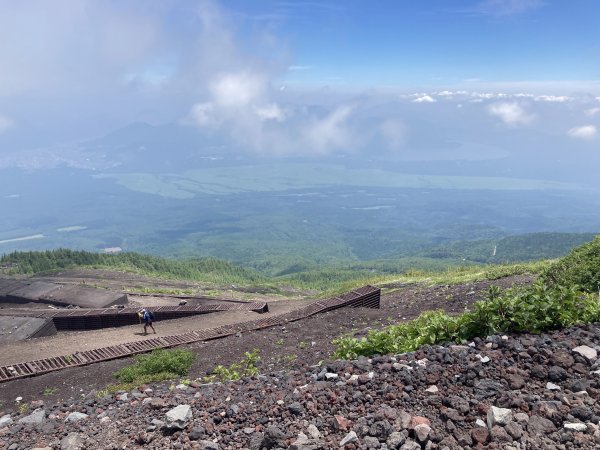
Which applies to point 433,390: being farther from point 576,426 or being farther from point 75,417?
point 75,417

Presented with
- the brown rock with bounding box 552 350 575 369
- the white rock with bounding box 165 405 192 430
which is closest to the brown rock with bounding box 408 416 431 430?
the brown rock with bounding box 552 350 575 369

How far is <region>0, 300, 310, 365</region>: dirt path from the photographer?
45.2ft

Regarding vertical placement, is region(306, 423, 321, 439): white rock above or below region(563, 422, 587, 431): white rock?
below

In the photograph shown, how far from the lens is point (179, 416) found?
20.4 feet

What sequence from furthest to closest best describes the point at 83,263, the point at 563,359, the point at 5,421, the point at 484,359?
the point at 83,263 < the point at 5,421 < the point at 484,359 < the point at 563,359

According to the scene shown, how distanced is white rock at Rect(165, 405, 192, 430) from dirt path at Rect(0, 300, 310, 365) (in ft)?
29.2

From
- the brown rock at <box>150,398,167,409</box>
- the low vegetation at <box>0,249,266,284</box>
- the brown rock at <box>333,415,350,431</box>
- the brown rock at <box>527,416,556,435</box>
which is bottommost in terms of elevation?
the low vegetation at <box>0,249,266,284</box>

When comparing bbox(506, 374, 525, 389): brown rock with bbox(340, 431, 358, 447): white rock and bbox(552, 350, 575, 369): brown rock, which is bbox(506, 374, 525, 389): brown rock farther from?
bbox(340, 431, 358, 447): white rock

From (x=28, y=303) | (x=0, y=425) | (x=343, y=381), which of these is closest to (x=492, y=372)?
(x=343, y=381)

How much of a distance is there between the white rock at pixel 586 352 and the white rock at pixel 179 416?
4.96m

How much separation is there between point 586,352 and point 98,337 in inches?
550

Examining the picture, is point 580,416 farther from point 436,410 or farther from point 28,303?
point 28,303

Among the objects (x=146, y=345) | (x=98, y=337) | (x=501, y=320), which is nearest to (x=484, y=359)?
(x=501, y=320)

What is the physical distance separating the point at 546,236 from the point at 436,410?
11684 centimetres
